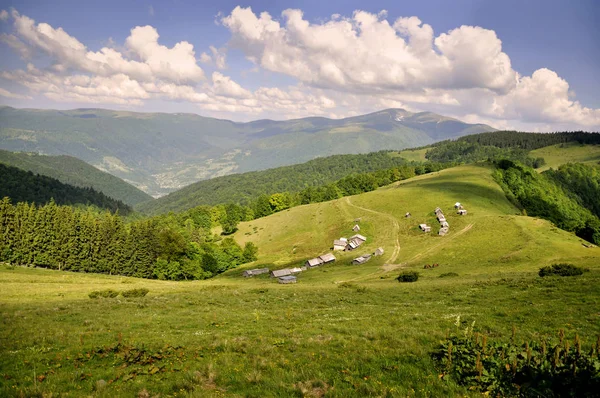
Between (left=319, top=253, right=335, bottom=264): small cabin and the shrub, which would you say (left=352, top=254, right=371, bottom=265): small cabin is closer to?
(left=319, top=253, right=335, bottom=264): small cabin

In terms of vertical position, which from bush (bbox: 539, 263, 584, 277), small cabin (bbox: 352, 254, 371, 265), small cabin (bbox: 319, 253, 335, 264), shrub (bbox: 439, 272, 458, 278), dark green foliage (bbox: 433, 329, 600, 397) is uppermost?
dark green foliage (bbox: 433, 329, 600, 397)

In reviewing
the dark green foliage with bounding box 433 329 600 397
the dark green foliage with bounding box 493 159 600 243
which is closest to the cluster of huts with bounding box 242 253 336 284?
the dark green foliage with bounding box 433 329 600 397

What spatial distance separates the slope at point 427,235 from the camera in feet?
219

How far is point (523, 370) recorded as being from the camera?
11.8 meters

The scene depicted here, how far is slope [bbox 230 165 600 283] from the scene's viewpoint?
66.7m

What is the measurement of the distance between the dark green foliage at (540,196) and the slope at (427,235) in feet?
32.3

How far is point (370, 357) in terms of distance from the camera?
15.2 meters

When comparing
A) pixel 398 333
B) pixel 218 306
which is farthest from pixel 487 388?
pixel 218 306

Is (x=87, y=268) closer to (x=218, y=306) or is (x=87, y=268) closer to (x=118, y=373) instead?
(x=218, y=306)

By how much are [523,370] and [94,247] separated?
10612 cm

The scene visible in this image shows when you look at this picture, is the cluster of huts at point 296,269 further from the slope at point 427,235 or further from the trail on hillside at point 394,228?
the trail on hillside at point 394,228

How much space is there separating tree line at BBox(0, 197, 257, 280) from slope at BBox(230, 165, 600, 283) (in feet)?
77.1

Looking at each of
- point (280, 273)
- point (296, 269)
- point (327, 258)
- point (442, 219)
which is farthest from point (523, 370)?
point (442, 219)

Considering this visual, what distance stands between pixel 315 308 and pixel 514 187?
152 metres
